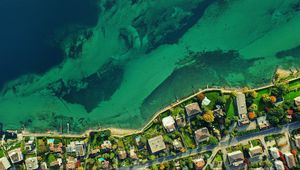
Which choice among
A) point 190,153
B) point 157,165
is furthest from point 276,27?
point 157,165

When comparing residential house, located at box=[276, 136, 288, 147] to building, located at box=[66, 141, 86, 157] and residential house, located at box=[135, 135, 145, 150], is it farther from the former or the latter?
building, located at box=[66, 141, 86, 157]

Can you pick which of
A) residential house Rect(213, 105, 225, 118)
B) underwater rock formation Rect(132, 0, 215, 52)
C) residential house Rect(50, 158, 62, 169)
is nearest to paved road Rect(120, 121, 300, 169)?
residential house Rect(213, 105, 225, 118)

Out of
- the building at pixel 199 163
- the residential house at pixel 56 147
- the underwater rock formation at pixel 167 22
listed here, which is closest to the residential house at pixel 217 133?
the building at pixel 199 163

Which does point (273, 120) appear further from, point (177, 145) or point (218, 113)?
point (177, 145)

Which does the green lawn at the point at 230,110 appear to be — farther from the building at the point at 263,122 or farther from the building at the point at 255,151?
the building at the point at 255,151

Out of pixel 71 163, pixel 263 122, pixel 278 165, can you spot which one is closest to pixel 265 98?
pixel 263 122
